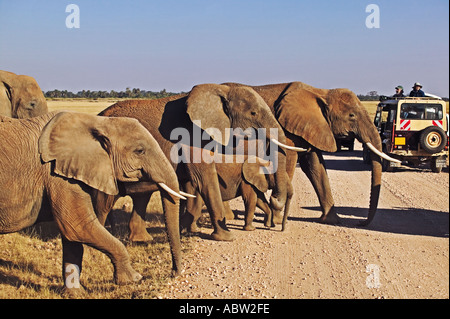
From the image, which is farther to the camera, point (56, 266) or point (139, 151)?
point (56, 266)

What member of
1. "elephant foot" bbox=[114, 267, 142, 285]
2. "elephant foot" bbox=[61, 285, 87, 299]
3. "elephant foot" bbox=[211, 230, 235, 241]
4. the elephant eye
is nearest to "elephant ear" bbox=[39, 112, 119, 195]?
the elephant eye

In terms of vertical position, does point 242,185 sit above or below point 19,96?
below

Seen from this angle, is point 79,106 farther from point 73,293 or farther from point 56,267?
point 73,293

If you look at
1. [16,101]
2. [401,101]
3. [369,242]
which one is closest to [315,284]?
[369,242]

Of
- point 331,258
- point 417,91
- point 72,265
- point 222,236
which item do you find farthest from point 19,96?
point 417,91

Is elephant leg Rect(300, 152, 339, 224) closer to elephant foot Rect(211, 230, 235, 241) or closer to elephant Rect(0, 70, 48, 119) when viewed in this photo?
elephant foot Rect(211, 230, 235, 241)

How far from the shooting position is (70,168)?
236 inches

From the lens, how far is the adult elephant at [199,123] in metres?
8.55

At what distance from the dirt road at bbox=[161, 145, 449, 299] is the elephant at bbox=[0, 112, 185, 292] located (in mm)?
1328

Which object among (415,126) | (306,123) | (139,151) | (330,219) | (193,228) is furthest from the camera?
(415,126)

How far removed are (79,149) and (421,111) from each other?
12.8m

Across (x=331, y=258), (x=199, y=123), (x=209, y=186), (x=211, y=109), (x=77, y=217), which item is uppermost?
(x=211, y=109)

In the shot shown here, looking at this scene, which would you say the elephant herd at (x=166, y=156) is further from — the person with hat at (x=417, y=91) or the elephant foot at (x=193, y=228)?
the person with hat at (x=417, y=91)
